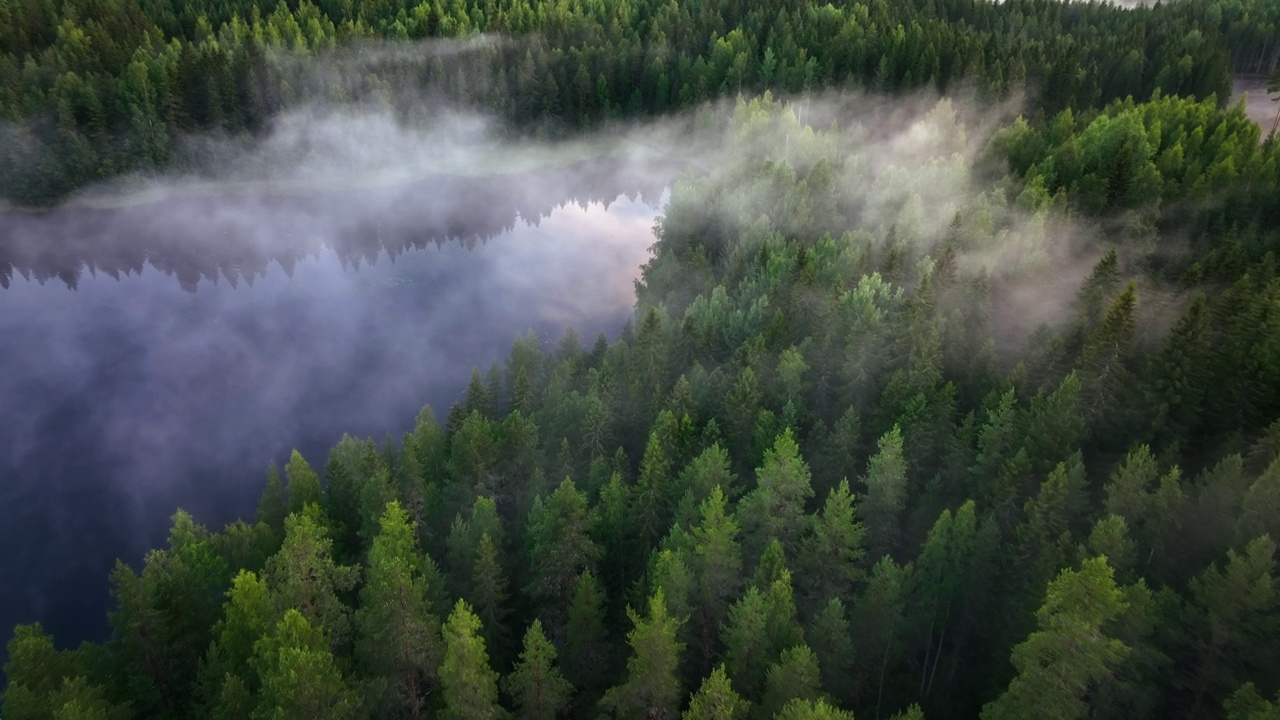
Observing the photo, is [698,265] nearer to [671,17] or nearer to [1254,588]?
[1254,588]

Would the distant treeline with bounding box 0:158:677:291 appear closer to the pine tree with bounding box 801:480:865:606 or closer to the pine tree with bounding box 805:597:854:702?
the pine tree with bounding box 801:480:865:606

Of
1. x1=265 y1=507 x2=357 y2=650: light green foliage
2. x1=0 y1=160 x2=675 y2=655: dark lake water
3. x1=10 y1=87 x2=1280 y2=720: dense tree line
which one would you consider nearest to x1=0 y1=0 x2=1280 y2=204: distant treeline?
x1=0 y1=160 x2=675 y2=655: dark lake water

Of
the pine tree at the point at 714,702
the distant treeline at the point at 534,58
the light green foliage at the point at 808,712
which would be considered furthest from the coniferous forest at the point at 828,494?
the distant treeline at the point at 534,58

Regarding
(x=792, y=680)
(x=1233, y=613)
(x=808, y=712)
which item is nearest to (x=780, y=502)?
(x=792, y=680)

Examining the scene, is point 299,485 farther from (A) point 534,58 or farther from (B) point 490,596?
(A) point 534,58

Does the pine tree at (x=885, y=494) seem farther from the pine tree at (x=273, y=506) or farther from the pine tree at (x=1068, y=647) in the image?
the pine tree at (x=273, y=506)
